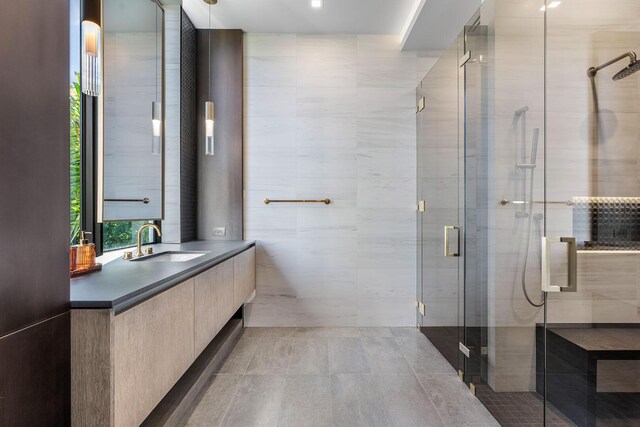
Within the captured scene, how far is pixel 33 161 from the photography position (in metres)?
1.01

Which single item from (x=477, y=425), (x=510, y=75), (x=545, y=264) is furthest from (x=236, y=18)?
(x=477, y=425)

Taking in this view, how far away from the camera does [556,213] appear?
1.45m

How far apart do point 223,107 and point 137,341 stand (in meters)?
2.62

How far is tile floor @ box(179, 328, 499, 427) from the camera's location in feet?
6.31

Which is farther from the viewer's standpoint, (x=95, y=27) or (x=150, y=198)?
(x=150, y=198)

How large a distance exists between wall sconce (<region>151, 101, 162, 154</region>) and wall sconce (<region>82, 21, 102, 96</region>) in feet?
3.35

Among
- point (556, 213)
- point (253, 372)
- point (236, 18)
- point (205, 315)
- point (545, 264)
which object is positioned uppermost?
point (236, 18)

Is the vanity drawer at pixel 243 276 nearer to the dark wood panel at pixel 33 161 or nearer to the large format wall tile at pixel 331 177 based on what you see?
the large format wall tile at pixel 331 177

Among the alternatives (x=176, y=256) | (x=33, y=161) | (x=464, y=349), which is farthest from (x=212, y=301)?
(x=464, y=349)

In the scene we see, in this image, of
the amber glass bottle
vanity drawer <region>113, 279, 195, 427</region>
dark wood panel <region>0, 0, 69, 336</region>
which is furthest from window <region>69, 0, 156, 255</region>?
dark wood panel <region>0, 0, 69, 336</region>

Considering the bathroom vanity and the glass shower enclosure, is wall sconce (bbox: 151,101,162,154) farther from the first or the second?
the glass shower enclosure

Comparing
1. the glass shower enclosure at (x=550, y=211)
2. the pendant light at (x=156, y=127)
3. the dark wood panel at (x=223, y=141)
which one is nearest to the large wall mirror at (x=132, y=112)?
the pendant light at (x=156, y=127)

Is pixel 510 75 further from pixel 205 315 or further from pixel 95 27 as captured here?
pixel 205 315

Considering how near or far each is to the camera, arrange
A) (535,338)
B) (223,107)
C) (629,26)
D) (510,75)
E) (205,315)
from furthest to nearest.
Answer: (223,107), (205,315), (510,75), (535,338), (629,26)
